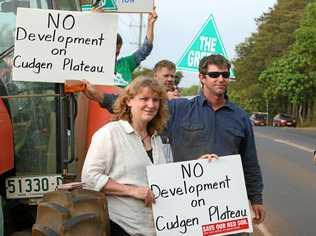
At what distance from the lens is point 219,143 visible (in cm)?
464

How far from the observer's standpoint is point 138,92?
3938mm

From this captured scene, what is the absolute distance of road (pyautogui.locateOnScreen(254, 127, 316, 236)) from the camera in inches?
365

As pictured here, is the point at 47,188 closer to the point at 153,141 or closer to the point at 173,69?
the point at 153,141

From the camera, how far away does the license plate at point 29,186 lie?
4109mm

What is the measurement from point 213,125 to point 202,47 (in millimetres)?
6973

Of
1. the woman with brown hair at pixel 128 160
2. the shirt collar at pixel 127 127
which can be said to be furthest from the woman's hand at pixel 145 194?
the shirt collar at pixel 127 127

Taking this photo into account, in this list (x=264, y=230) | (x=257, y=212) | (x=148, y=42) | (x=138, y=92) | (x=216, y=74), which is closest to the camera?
(x=138, y=92)

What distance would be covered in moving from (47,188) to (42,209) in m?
0.61

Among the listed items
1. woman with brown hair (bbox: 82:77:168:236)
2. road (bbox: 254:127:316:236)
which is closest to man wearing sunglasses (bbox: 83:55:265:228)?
woman with brown hair (bbox: 82:77:168:236)

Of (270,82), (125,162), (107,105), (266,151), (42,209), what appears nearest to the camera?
(42,209)

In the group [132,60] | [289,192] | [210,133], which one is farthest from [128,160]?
[289,192]

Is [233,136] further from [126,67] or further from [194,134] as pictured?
[126,67]

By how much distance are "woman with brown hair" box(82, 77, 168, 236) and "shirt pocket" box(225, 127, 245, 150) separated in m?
0.81

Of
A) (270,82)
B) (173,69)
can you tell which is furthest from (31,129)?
(270,82)
